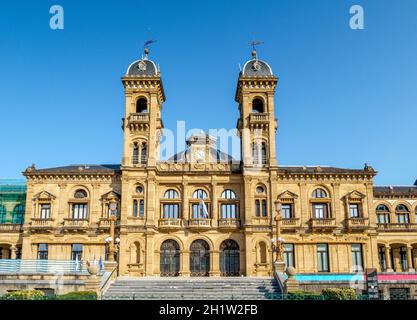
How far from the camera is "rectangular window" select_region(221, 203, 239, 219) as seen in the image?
1868 inches

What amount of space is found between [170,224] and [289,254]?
12.1 m

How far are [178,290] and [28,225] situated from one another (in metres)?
20.4

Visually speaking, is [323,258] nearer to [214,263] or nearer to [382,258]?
[382,258]

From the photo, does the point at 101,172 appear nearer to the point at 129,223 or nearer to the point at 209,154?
the point at 129,223

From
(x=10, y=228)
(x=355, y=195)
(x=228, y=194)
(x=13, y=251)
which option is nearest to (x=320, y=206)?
(x=355, y=195)

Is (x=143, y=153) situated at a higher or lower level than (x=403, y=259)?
higher

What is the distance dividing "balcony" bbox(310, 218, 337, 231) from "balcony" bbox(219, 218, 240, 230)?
7.38 meters

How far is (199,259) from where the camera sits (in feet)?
151

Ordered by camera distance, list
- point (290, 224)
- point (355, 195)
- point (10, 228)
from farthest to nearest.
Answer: point (10, 228) < point (355, 195) < point (290, 224)

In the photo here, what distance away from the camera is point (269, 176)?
156 ft

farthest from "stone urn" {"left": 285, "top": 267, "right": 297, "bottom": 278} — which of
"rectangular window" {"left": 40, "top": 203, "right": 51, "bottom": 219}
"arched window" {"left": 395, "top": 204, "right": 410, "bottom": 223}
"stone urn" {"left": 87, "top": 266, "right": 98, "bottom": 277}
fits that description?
"rectangular window" {"left": 40, "top": 203, "right": 51, "bottom": 219}

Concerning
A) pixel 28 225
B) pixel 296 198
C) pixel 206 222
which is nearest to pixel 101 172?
pixel 28 225

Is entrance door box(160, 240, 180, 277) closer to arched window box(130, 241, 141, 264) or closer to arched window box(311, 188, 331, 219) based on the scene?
arched window box(130, 241, 141, 264)
